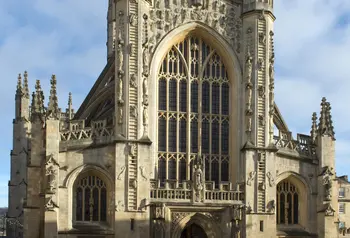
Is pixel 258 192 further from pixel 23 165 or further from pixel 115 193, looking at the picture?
pixel 23 165

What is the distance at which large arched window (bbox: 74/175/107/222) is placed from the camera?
101 ft

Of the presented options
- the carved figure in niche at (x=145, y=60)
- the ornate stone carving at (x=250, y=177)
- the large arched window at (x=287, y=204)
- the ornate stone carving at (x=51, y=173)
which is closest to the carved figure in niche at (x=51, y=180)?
the ornate stone carving at (x=51, y=173)

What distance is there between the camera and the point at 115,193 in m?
30.0

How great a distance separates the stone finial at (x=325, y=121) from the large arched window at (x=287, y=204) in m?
3.51

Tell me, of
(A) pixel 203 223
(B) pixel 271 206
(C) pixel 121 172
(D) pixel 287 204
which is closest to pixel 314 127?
(D) pixel 287 204

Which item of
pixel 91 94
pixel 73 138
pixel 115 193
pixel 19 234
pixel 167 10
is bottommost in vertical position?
pixel 19 234

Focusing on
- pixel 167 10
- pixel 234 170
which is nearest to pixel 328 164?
pixel 234 170

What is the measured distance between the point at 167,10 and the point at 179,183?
358 inches

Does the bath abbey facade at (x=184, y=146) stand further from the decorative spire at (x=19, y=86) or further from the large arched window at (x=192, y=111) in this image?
the decorative spire at (x=19, y=86)

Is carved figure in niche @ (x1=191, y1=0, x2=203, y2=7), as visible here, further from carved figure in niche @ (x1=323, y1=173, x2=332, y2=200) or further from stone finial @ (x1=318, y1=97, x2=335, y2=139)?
carved figure in niche @ (x1=323, y1=173, x2=332, y2=200)

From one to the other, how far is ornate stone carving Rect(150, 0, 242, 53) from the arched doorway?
9.70m

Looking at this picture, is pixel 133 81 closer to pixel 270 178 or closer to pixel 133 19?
pixel 133 19

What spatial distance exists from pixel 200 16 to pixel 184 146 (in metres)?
6.98

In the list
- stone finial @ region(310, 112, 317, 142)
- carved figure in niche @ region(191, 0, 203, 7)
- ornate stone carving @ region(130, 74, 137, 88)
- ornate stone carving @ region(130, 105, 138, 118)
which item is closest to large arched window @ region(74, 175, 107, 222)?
ornate stone carving @ region(130, 105, 138, 118)
